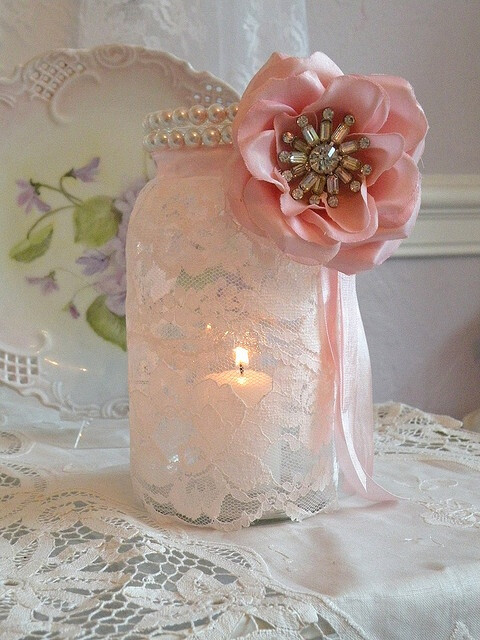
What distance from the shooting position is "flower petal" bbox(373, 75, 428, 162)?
0.43 m

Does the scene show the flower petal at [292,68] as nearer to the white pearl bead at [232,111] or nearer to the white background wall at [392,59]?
the white pearl bead at [232,111]

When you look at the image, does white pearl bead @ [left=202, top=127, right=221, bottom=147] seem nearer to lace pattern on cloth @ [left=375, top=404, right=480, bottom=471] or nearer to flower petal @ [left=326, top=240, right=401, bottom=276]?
flower petal @ [left=326, top=240, right=401, bottom=276]

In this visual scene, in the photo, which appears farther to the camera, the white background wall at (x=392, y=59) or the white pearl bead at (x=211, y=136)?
the white background wall at (x=392, y=59)

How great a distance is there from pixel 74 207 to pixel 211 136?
0.31 meters

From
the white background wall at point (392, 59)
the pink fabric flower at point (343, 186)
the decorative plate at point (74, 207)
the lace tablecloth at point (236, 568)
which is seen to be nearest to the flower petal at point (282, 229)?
the pink fabric flower at point (343, 186)

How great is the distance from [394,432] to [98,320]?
30 cm

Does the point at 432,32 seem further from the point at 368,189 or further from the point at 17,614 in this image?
the point at 17,614

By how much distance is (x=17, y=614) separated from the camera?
0.34 meters

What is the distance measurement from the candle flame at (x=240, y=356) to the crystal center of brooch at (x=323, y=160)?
0.10 meters

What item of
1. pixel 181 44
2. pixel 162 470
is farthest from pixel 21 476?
pixel 181 44

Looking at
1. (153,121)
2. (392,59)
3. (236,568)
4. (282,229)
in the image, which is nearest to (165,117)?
(153,121)

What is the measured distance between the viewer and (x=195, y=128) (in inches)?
18.0

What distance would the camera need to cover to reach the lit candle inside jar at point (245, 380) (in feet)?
1.51

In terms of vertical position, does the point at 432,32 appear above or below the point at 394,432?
above
